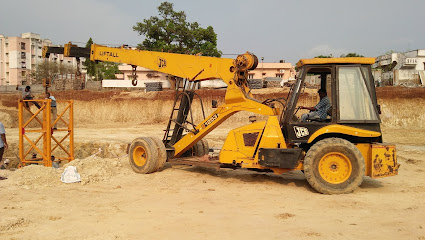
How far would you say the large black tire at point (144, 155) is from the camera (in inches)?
362

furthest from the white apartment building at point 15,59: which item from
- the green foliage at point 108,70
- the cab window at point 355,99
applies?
the cab window at point 355,99

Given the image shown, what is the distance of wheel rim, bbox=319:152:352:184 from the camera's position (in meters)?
7.14

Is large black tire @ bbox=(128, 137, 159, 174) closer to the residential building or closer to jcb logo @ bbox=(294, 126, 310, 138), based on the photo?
jcb logo @ bbox=(294, 126, 310, 138)

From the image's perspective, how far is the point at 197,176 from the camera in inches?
364

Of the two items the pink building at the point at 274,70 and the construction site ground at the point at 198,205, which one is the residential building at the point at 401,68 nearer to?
the construction site ground at the point at 198,205

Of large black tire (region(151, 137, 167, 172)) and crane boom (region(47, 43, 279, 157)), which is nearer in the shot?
crane boom (region(47, 43, 279, 157))

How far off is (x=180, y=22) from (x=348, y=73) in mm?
33905

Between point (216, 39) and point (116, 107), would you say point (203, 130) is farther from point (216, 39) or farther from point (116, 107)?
point (216, 39)

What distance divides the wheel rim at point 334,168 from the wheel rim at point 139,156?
183 inches

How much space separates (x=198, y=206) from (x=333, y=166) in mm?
2804

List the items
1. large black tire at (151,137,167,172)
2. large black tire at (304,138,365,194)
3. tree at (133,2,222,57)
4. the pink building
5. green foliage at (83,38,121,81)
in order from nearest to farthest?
large black tire at (304,138,365,194), large black tire at (151,137,167,172), tree at (133,2,222,57), the pink building, green foliage at (83,38,121,81)

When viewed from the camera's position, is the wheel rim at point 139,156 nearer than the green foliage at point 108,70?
Yes

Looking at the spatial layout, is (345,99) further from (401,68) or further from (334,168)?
(401,68)

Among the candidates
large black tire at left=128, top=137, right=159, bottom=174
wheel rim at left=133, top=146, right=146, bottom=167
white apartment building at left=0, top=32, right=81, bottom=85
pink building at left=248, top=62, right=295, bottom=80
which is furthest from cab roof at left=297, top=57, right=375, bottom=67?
white apartment building at left=0, top=32, right=81, bottom=85
